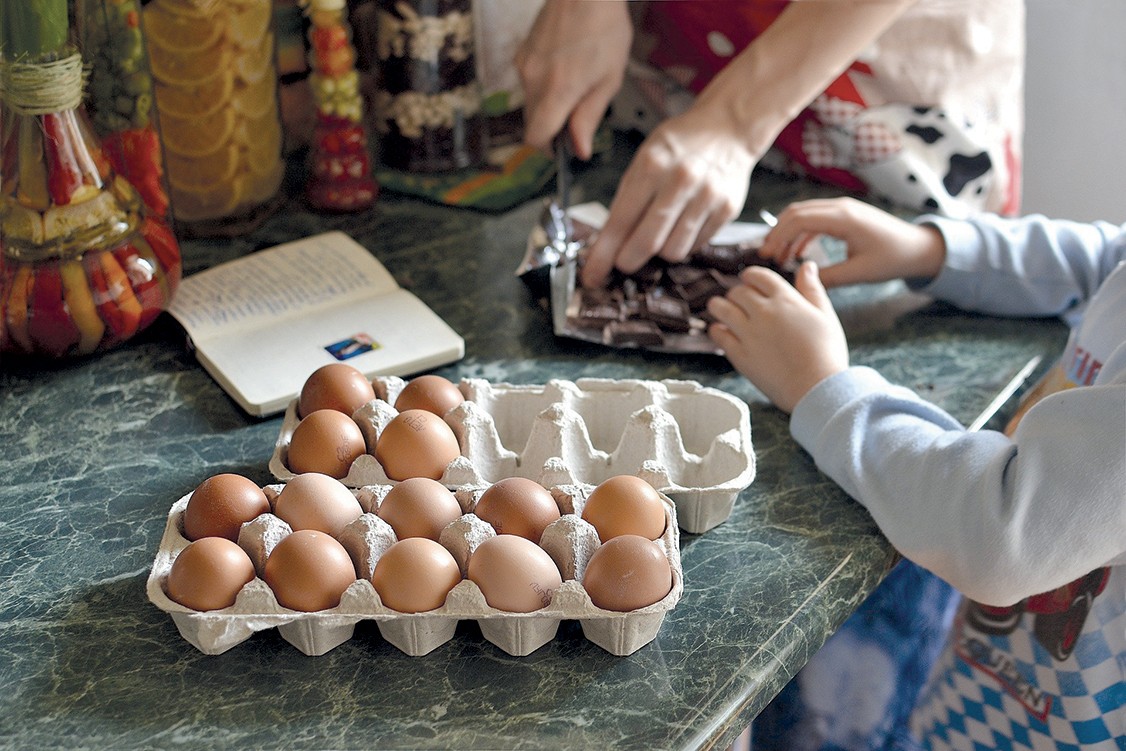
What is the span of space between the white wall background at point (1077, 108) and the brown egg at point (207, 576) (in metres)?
1.83

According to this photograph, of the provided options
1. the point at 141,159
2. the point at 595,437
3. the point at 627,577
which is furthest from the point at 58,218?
the point at 627,577

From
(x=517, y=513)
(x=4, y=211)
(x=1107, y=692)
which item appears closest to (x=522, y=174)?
(x=4, y=211)

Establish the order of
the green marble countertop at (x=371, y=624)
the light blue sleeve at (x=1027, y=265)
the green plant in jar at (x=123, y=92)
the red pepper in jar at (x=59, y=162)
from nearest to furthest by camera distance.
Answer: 1. the green marble countertop at (x=371, y=624)
2. the red pepper in jar at (x=59, y=162)
3. the green plant in jar at (x=123, y=92)
4. the light blue sleeve at (x=1027, y=265)

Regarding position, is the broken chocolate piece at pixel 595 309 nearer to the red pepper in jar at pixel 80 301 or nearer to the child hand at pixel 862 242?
the child hand at pixel 862 242

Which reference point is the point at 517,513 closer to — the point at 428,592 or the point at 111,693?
the point at 428,592

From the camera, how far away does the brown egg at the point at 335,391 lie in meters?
1.00

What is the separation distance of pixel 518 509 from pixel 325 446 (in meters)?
0.19

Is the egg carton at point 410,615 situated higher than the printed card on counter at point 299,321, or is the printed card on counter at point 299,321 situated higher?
the egg carton at point 410,615

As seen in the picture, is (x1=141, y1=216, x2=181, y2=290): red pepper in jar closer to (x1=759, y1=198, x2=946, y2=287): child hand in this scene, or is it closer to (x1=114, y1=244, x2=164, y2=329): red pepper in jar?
(x1=114, y1=244, x2=164, y2=329): red pepper in jar

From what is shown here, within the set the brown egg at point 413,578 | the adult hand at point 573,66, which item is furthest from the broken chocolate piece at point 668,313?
the brown egg at point 413,578

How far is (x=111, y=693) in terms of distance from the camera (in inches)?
30.8

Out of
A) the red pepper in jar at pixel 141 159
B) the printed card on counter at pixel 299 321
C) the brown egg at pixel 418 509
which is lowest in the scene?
the printed card on counter at pixel 299 321

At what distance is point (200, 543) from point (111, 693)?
4.7 inches

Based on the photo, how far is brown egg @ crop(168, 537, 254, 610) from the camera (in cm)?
79
